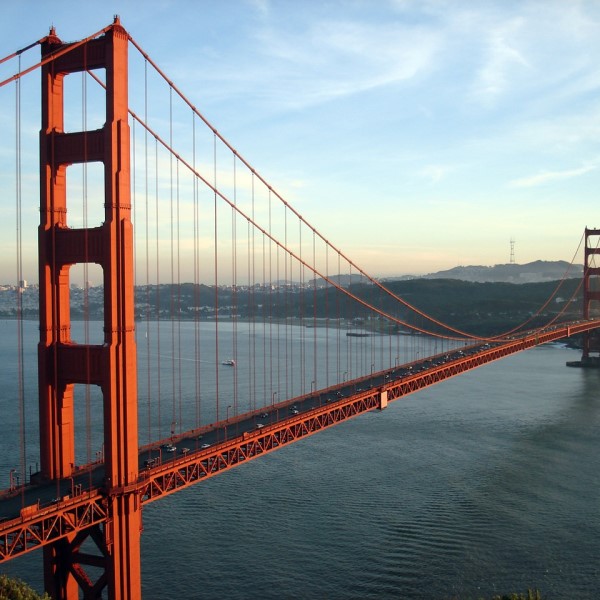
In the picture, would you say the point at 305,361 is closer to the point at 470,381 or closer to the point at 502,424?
the point at 470,381

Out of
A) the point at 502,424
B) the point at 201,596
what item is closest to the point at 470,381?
the point at 502,424

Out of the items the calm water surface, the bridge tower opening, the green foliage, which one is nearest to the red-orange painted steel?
the bridge tower opening

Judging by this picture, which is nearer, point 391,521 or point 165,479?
point 165,479

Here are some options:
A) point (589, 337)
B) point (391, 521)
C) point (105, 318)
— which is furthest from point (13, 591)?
point (589, 337)

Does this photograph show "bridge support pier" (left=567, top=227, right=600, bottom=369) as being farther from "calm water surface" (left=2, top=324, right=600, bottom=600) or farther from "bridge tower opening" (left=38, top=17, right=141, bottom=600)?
"bridge tower opening" (left=38, top=17, right=141, bottom=600)

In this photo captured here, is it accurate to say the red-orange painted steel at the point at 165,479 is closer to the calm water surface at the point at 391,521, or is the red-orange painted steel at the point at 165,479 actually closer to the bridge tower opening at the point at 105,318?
the bridge tower opening at the point at 105,318

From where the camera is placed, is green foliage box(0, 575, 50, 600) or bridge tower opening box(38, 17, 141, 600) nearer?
green foliage box(0, 575, 50, 600)

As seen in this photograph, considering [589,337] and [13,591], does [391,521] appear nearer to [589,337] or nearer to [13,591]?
[13,591]
